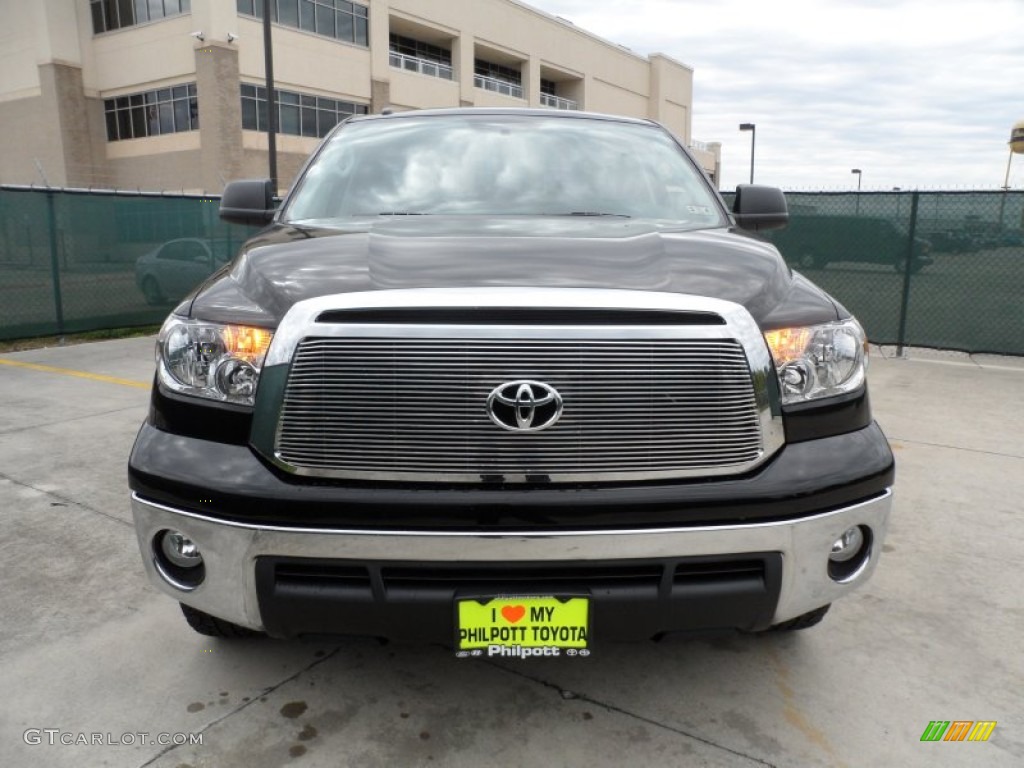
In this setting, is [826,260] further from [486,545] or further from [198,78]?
[198,78]

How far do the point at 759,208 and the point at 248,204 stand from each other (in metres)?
2.29

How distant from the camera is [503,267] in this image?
7.16ft

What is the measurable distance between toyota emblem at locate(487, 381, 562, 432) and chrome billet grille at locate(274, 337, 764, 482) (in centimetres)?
2

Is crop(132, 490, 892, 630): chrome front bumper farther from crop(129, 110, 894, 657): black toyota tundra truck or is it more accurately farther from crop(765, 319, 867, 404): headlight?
crop(765, 319, 867, 404): headlight

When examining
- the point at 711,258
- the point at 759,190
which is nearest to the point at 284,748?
the point at 711,258

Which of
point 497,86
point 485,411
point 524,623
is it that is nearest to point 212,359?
point 485,411

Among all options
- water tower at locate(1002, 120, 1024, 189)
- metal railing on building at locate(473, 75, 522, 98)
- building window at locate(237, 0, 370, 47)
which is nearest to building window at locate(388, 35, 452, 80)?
metal railing on building at locate(473, 75, 522, 98)

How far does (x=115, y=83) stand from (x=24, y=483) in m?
38.0

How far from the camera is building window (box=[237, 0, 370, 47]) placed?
109ft

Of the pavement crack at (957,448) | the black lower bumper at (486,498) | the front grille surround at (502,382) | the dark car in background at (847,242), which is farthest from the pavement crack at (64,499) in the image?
the dark car in background at (847,242)

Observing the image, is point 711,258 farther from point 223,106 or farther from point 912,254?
point 223,106

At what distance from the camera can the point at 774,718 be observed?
2480mm

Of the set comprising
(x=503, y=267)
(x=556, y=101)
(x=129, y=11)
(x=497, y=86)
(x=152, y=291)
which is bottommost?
(x=152, y=291)

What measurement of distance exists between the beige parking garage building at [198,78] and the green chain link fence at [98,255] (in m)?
23.0
